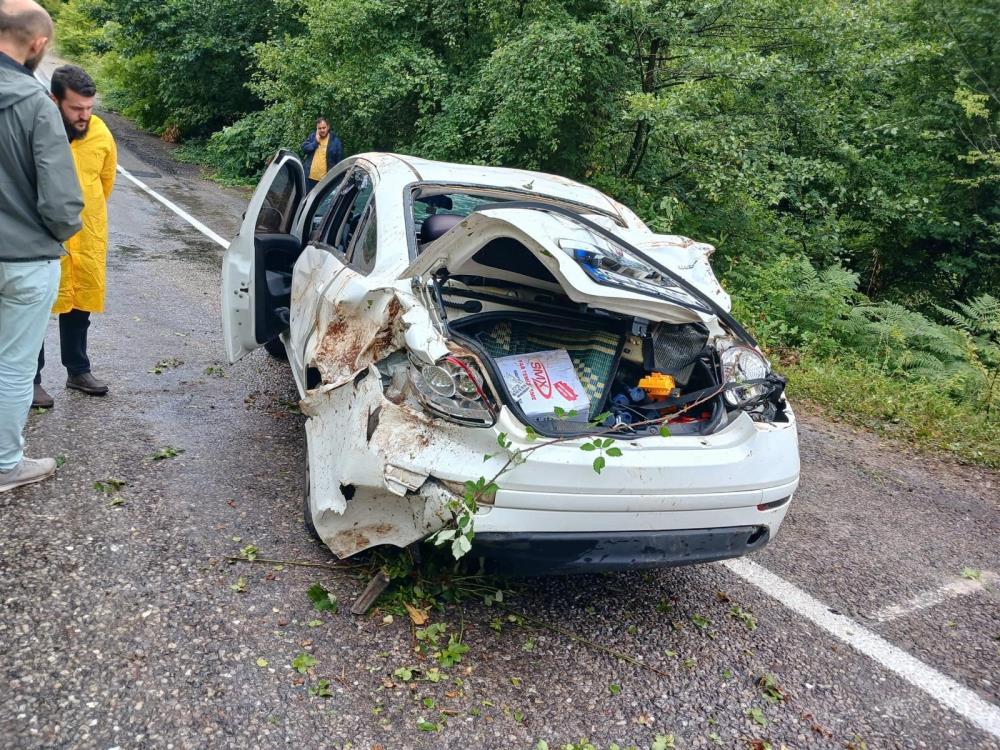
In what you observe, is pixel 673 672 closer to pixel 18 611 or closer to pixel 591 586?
pixel 591 586

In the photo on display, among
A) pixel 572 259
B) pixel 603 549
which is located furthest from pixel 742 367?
pixel 603 549

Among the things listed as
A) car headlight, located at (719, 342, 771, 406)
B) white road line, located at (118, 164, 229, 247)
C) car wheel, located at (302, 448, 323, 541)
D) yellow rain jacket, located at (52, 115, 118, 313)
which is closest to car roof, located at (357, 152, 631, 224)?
car headlight, located at (719, 342, 771, 406)

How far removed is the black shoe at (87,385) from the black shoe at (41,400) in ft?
0.69

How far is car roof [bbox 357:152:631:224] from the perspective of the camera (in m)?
4.18

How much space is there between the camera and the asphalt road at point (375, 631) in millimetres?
2424

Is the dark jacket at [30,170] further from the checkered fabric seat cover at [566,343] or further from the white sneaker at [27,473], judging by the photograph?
the checkered fabric seat cover at [566,343]

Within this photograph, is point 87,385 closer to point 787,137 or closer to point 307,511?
point 307,511

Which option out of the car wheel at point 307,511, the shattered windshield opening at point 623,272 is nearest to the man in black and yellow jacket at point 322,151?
the car wheel at point 307,511

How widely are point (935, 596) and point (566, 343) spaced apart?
2.06m

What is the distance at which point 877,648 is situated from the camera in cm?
312

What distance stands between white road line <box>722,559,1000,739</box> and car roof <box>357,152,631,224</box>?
2.00 m

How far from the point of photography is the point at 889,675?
2.95 metres

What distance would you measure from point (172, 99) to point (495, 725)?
20.7m

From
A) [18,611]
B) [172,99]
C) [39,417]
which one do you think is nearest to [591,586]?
[18,611]
